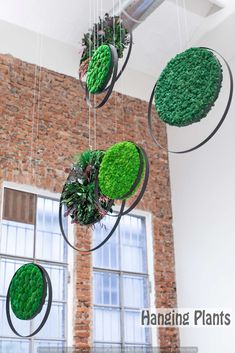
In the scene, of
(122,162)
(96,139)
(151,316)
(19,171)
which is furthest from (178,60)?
(151,316)

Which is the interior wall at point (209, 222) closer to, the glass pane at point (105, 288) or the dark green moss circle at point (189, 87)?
the glass pane at point (105, 288)

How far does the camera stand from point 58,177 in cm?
649

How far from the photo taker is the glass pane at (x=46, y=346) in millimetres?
5789

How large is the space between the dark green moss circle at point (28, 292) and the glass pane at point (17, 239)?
1293 mm

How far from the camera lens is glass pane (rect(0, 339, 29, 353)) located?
5.57 meters

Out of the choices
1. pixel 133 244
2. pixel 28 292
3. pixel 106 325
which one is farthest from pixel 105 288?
pixel 28 292

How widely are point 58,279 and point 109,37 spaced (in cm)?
285

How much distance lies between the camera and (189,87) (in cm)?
347

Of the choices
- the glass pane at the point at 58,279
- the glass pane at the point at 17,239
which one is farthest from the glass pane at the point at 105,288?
the glass pane at the point at 17,239

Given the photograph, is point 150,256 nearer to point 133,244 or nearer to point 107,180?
point 133,244

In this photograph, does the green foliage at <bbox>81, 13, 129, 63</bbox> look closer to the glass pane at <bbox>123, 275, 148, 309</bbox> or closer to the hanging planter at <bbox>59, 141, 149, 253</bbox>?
the hanging planter at <bbox>59, 141, 149, 253</bbox>

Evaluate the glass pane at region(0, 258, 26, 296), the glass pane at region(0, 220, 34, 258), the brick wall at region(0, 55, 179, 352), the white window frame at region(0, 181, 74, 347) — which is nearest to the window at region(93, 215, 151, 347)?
the brick wall at region(0, 55, 179, 352)

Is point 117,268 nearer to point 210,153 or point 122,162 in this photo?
point 210,153

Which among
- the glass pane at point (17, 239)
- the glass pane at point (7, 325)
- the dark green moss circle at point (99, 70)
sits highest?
the dark green moss circle at point (99, 70)
